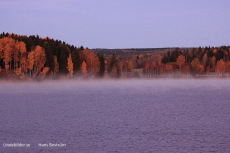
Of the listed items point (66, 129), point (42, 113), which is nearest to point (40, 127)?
point (66, 129)

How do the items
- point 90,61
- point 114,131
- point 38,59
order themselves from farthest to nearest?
point 90,61
point 38,59
point 114,131

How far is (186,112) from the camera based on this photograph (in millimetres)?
41625

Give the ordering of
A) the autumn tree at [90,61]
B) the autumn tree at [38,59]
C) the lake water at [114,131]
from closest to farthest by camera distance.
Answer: the lake water at [114,131], the autumn tree at [38,59], the autumn tree at [90,61]

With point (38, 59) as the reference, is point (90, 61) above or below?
below

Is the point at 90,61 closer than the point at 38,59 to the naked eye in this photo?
No

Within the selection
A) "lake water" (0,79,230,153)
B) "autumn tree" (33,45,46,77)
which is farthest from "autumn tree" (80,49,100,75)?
"lake water" (0,79,230,153)

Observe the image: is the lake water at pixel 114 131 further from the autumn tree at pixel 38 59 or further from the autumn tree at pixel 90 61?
the autumn tree at pixel 90 61

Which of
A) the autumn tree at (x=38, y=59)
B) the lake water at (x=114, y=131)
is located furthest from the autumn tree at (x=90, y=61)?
the lake water at (x=114, y=131)

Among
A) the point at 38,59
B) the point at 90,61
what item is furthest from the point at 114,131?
the point at 90,61

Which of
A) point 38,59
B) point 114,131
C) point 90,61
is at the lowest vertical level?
point 114,131

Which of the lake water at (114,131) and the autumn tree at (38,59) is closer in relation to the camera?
the lake water at (114,131)

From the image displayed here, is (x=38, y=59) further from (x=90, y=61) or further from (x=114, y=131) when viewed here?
(x=114, y=131)

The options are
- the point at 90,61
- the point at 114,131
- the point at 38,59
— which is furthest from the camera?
the point at 90,61

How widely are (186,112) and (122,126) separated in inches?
495
